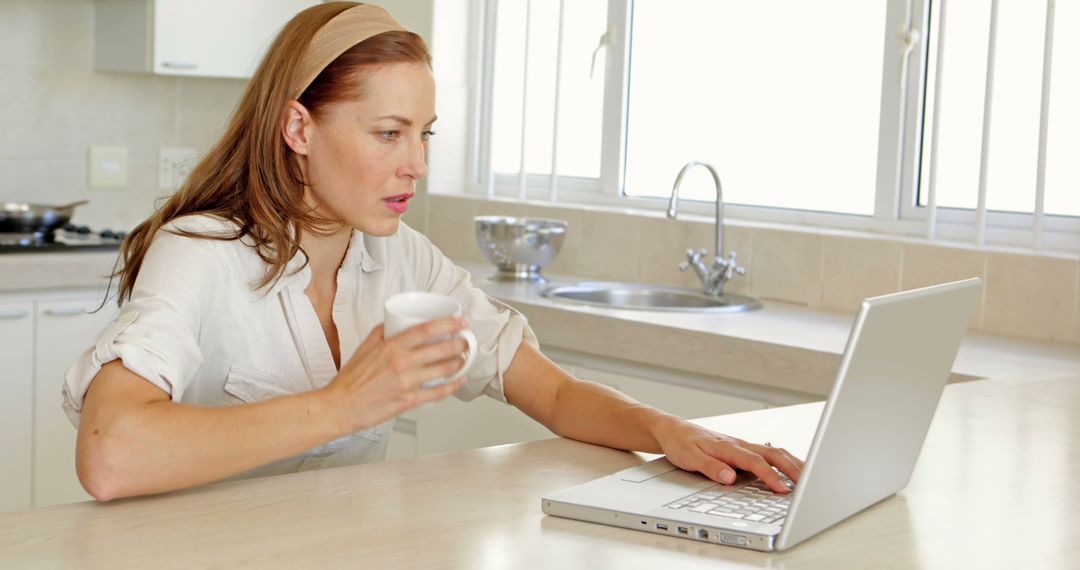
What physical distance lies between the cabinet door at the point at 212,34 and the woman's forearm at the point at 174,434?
2.33m

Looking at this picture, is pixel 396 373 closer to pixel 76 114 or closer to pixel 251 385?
pixel 251 385

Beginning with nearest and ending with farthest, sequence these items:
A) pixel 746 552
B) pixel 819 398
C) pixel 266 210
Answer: pixel 746 552
pixel 266 210
pixel 819 398

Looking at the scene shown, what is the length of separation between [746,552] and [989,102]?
194 centimetres

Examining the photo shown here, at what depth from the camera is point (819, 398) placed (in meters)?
2.47

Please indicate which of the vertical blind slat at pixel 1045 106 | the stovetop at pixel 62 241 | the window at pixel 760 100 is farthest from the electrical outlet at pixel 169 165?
the vertical blind slat at pixel 1045 106

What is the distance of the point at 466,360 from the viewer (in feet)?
3.75

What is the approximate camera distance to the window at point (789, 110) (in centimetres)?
284

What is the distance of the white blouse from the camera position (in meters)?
1.35

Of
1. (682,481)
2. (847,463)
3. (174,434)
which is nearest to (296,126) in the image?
(174,434)

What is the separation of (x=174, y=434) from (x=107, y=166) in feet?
9.09

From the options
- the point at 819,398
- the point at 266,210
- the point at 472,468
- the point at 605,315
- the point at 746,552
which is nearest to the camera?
the point at 746,552

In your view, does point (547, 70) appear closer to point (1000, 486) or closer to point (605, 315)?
point (605, 315)

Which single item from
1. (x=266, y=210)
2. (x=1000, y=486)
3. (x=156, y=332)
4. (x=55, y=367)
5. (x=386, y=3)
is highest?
(x=386, y=3)

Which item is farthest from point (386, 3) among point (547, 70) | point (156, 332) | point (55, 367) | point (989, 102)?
point (156, 332)
